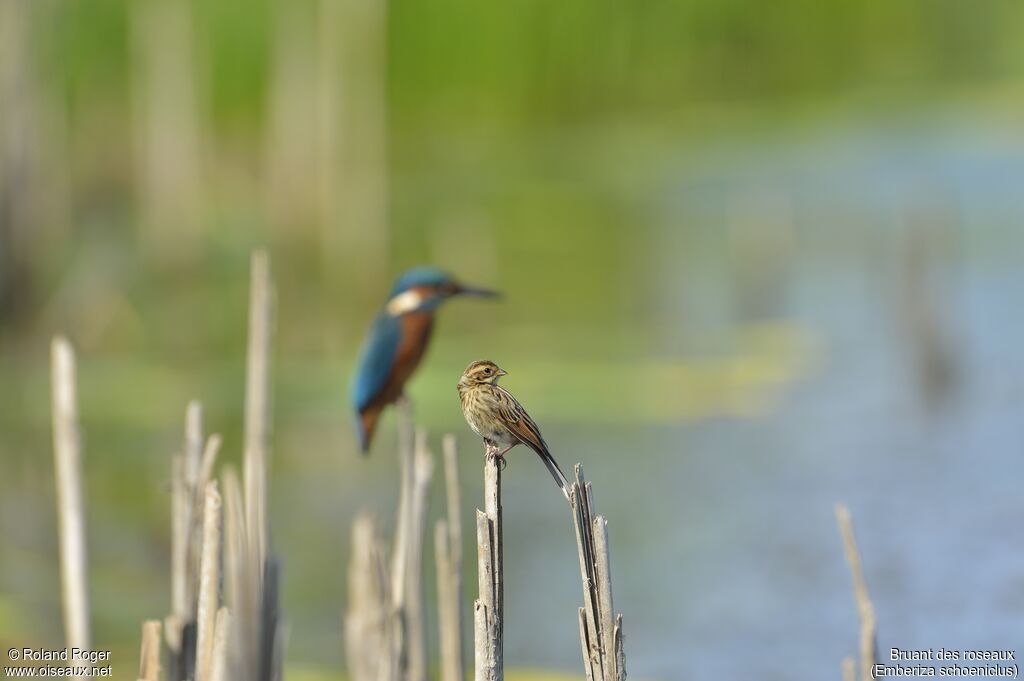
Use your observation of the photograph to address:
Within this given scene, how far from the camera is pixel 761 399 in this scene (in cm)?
1028

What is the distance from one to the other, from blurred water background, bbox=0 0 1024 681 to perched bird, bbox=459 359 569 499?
10.5 feet

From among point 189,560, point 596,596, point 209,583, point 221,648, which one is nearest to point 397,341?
point 189,560

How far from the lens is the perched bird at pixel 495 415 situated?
3.09 meters

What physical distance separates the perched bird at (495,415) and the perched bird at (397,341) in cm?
177

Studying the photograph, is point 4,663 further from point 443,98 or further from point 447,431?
point 443,98

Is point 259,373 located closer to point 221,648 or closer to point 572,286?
point 221,648

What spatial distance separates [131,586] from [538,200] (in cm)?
1266

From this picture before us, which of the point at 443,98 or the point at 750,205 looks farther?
the point at 443,98

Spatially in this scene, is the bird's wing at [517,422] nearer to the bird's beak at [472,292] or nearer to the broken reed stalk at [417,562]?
the broken reed stalk at [417,562]

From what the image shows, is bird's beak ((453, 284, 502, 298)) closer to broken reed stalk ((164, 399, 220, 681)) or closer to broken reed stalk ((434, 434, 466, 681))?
broken reed stalk ((434, 434, 466, 681))

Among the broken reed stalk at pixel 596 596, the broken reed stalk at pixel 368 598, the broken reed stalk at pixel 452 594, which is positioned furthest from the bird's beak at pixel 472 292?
the broken reed stalk at pixel 596 596

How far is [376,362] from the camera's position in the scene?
499 cm

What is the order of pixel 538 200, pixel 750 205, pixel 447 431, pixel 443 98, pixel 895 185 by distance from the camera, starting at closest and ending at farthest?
pixel 447 431, pixel 750 205, pixel 895 185, pixel 538 200, pixel 443 98

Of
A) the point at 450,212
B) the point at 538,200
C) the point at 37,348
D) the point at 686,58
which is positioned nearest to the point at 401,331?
the point at 37,348
